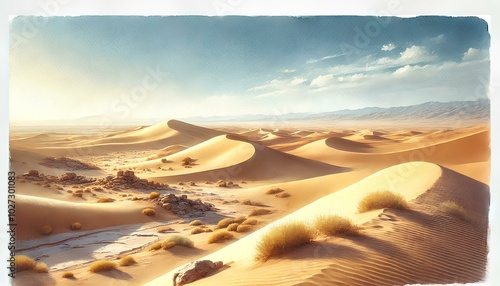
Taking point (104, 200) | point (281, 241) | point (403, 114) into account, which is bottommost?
point (281, 241)

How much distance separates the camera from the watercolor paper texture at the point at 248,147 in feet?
17.2

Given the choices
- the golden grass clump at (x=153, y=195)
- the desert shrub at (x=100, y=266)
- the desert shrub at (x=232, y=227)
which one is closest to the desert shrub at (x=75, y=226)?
the desert shrub at (x=100, y=266)

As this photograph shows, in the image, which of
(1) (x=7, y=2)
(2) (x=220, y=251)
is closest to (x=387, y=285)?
(2) (x=220, y=251)

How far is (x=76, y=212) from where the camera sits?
538 cm

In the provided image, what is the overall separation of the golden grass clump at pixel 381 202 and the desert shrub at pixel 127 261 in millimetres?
2639

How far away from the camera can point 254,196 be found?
19.4 ft

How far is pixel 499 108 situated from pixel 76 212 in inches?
209

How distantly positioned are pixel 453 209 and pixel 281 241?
7.66 feet

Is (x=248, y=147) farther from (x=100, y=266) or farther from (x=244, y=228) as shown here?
(x=100, y=266)

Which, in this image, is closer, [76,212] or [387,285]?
[387,285]

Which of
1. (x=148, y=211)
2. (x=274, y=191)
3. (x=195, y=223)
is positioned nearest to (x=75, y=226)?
(x=148, y=211)

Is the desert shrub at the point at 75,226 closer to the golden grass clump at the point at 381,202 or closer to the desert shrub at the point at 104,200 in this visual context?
the desert shrub at the point at 104,200

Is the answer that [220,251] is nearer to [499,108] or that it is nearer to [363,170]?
[363,170]

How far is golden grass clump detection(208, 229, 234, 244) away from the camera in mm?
5565
